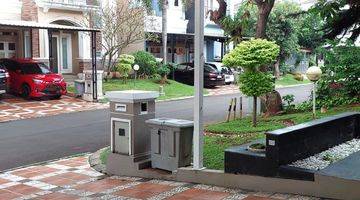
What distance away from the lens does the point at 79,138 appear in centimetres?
1224

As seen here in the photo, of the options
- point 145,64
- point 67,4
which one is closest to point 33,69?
point 67,4

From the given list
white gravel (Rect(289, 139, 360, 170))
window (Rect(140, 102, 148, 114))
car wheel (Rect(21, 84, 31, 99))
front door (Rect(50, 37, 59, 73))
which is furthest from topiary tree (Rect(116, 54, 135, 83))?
white gravel (Rect(289, 139, 360, 170))

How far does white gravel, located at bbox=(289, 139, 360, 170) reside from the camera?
20.8ft

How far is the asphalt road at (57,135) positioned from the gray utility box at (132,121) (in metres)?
2.65

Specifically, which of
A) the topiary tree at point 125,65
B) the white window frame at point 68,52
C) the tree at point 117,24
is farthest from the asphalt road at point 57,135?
the white window frame at point 68,52

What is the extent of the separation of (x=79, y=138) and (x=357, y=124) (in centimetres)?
688

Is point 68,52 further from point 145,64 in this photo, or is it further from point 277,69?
point 277,69

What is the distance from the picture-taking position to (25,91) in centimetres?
2169

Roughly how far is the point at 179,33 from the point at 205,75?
5.35 m

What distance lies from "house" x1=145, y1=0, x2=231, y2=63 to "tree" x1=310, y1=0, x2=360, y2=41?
65.5 ft

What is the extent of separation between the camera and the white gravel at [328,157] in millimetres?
6352

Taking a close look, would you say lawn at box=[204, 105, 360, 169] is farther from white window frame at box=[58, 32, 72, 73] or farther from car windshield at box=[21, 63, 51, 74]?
white window frame at box=[58, 32, 72, 73]

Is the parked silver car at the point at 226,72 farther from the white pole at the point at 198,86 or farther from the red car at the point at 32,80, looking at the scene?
the white pole at the point at 198,86

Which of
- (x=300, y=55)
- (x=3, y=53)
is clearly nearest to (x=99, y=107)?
(x=3, y=53)
